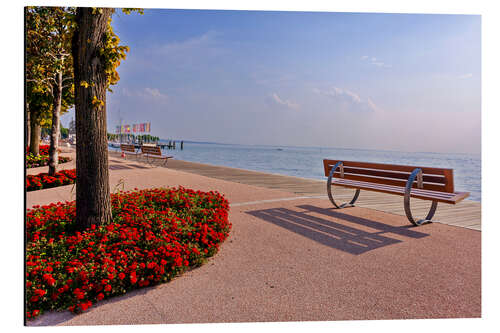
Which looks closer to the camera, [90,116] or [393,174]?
[90,116]

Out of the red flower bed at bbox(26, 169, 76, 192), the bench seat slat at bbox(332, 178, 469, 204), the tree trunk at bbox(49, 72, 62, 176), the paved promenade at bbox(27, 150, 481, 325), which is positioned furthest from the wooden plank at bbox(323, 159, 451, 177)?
the tree trunk at bbox(49, 72, 62, 176)

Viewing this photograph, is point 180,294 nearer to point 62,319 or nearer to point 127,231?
point 62,319

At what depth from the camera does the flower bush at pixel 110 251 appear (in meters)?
2.70

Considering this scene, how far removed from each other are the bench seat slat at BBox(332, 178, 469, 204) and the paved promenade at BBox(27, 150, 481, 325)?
52 centimetres

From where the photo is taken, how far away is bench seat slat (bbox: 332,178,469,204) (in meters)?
4.64

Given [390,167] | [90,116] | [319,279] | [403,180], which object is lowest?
[319,279]

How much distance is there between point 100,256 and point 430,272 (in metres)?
3.40

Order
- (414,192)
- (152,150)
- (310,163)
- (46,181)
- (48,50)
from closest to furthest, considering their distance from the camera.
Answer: (414,192), (46,181), (48,50), (152,150), (310,163)

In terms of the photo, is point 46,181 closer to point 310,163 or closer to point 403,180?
point 403,180

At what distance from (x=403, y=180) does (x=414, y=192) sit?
0.35 meters

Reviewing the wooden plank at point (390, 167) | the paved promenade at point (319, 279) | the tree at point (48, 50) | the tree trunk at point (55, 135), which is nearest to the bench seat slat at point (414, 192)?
the wooden plank at point (390, 167)

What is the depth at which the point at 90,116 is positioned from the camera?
3791 mm

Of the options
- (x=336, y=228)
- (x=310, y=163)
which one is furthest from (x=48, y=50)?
(x=310, y=163)

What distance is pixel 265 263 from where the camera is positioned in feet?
11.7
